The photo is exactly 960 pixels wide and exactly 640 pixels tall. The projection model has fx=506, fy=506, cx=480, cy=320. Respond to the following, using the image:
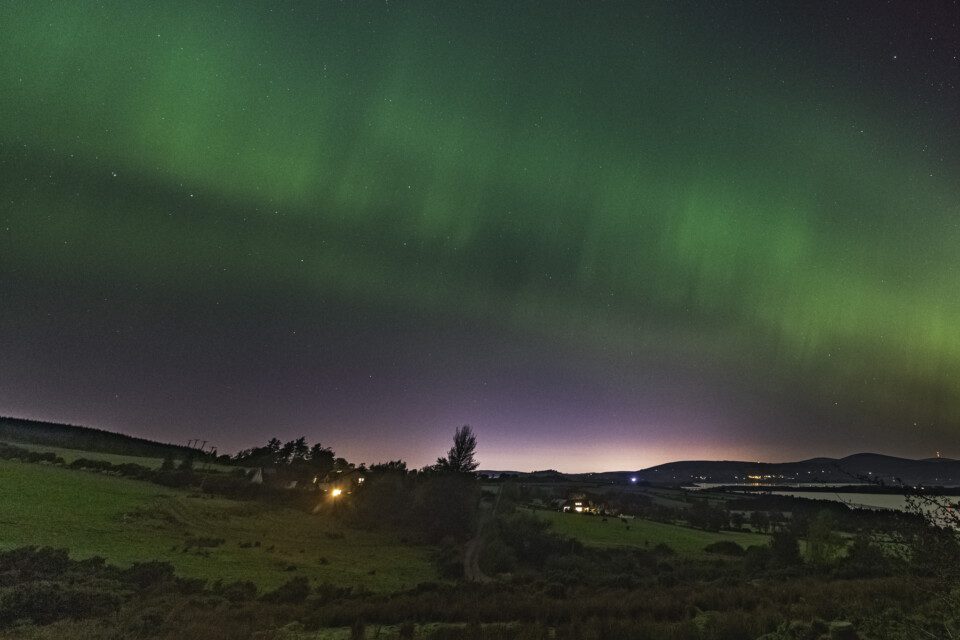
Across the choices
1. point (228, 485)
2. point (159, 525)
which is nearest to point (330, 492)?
point (228, 485)

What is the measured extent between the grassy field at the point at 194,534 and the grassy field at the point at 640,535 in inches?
741

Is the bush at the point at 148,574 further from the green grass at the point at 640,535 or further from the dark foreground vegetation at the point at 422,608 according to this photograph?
the green grass at the point at 640,535

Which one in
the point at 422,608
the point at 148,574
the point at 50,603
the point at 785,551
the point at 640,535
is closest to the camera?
the point at 50,603

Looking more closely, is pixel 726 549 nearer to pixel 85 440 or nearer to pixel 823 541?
pixel 823 541

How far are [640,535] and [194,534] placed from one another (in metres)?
44.7

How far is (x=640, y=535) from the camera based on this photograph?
57.0 meters

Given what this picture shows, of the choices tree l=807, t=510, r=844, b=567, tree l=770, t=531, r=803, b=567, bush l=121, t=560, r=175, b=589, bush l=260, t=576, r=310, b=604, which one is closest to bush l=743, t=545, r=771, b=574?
tree l=770, t=531, r=803, b=567

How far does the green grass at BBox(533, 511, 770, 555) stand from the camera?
49.8 m

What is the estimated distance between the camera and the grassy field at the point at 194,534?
29344 millimetres

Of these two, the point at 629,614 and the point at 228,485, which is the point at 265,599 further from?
the point at 228,485

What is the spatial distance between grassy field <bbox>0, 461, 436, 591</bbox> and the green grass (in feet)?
61.8

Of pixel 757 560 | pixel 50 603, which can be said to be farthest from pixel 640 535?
pixel 50 603

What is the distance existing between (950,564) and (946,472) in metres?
10.6

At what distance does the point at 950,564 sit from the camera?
247 inches
